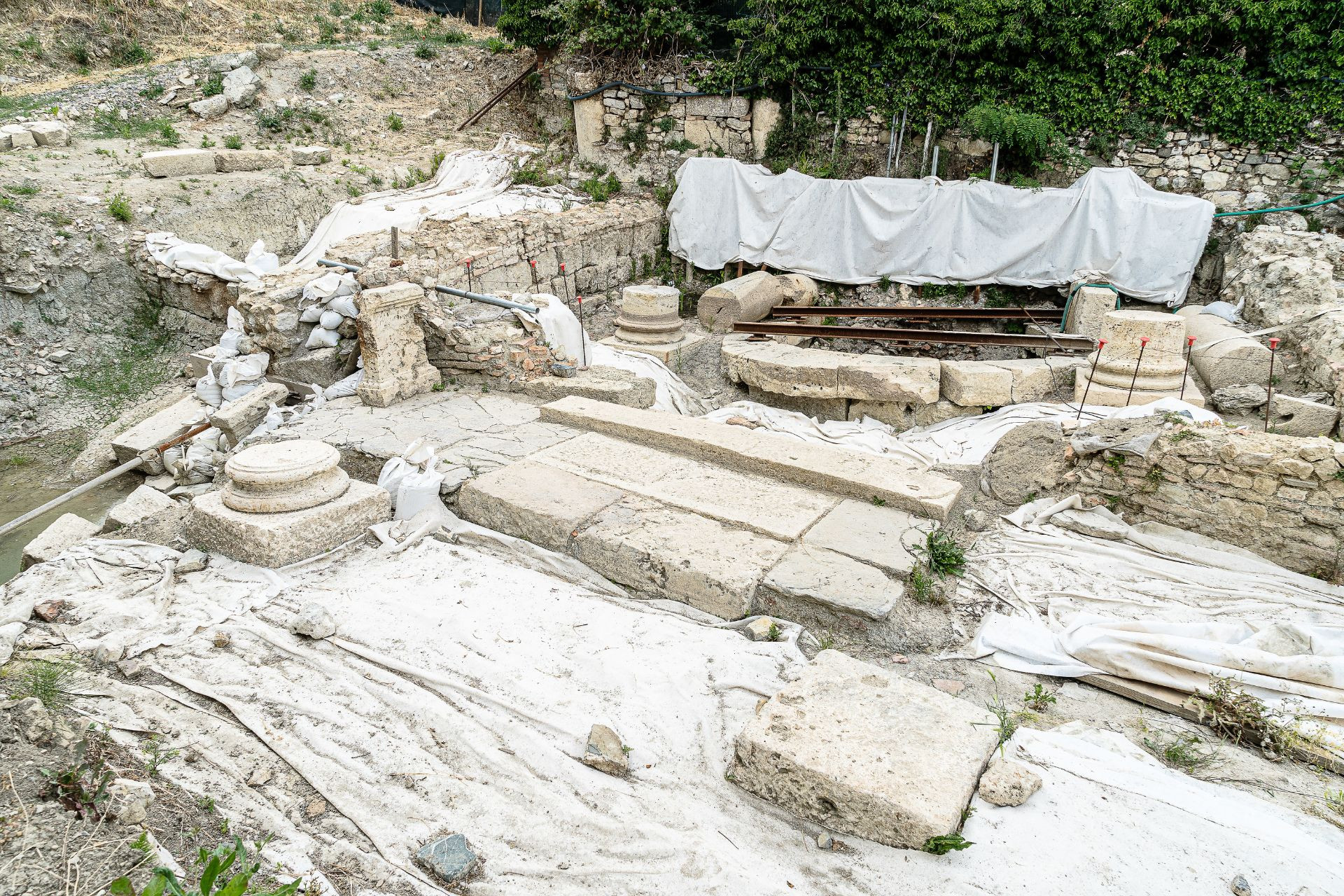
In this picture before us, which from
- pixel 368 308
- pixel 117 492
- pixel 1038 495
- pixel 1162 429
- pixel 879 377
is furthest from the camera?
pixel 879 377

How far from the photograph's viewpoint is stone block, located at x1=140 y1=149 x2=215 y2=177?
10914 millimetres

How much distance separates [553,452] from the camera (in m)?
5.94

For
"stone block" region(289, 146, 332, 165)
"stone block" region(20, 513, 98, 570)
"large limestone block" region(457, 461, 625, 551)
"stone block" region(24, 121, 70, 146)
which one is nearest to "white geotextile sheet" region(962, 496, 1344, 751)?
"large limestone block" region(457, 461, 625, 551)

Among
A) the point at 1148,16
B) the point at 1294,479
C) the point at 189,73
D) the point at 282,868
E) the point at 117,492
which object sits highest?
the point at 1148,16

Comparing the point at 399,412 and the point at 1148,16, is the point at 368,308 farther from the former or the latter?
the point at 1148,16

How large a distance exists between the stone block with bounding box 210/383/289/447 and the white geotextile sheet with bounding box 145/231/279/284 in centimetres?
239

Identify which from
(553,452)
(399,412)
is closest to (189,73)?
(399,412)

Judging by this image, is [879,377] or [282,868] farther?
[879,377]

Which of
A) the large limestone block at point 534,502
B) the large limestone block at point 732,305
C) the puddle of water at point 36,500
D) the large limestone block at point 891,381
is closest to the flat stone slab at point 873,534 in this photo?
the large limestone block at point 534,502

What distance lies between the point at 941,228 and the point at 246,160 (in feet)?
33.6

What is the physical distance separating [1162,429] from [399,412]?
573cm

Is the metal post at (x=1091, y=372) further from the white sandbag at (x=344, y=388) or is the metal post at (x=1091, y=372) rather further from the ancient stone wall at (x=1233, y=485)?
the white sandbag at (x=344, y=388)

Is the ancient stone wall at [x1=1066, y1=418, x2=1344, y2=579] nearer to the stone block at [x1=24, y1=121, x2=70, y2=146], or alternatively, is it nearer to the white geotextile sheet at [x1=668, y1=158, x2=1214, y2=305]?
the white geotextile sheet at [x1=668, y1=158, x2=1214, y2=305]

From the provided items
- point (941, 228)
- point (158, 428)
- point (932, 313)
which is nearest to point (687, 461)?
point (158, 428)
